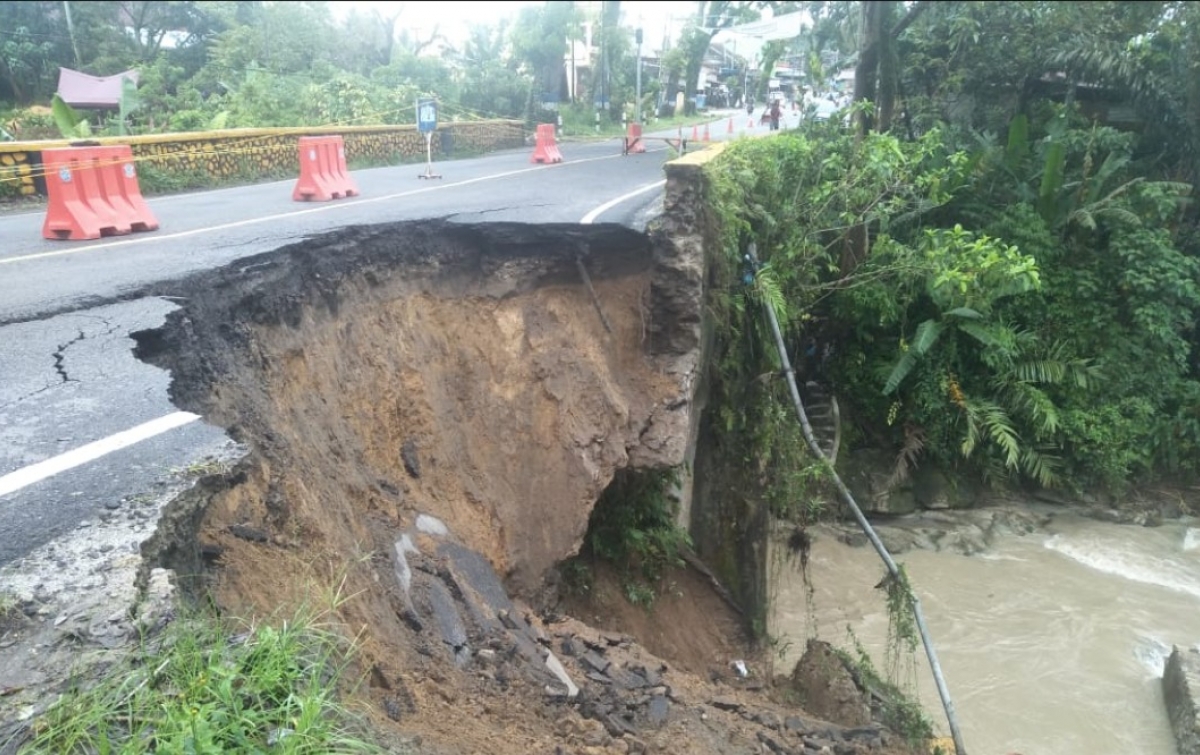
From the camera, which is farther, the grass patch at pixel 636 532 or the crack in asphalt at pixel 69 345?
the grass patch at pixel 636 532

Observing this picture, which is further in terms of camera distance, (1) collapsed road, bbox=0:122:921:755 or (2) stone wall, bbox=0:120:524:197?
(2) stone wall, bbox=0:120:524:197

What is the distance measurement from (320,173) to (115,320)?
20.9 ft

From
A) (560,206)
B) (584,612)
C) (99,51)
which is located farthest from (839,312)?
(99,51)

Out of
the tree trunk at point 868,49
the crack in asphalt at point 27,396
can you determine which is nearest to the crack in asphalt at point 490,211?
the crack in asphalt at point 27,396

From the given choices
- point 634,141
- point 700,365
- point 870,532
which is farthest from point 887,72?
point 870,532

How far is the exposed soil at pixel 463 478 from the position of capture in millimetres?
3973

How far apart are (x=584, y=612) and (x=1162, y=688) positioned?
21.9 ft

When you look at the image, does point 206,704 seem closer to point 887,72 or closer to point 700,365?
point 700,365

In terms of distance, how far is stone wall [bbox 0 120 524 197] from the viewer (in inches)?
462

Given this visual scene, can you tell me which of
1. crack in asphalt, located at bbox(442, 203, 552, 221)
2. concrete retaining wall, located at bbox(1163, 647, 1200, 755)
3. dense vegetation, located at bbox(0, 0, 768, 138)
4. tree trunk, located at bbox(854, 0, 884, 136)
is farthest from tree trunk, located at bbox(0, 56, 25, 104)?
concrete retaining wall, located at bbox(1163, 647, 1200, 755)

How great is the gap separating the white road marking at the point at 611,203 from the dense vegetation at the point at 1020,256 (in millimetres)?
1520

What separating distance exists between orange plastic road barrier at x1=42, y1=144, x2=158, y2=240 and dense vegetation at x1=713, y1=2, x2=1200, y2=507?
658 cm

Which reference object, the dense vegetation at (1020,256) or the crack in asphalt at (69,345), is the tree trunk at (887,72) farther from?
the crack in asphalt at (69,345)

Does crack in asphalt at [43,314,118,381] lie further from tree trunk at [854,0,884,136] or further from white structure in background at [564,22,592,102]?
white structure in background at [564,22,592,102]
